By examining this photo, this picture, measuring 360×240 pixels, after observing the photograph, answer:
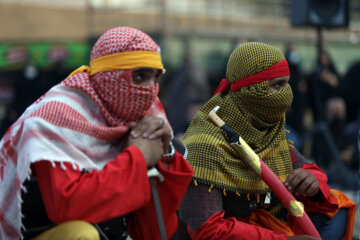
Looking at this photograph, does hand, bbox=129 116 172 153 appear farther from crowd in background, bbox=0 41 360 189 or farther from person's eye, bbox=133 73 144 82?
crowd in background, bbox=0 41 360 189

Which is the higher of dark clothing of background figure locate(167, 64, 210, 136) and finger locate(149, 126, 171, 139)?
finger locate(149, 126, 171, 139)

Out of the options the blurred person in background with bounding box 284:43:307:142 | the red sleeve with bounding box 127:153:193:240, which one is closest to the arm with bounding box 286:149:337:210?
the red sleeve with bounding box 127:153:193:240

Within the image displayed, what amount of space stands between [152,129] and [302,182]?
1.01m

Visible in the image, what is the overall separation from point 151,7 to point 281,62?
9.66 meters

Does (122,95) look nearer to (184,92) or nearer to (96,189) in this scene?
(96,189)

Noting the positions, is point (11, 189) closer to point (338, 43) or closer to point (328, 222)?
point (328, 222)

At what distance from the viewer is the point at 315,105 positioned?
902 centimetres

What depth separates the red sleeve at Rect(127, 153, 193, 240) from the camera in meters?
2.87

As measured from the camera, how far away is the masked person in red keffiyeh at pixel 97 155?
2.57 metres

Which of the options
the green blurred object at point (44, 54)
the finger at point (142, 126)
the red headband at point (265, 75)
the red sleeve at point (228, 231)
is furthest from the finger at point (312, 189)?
the green blurred object at point (44, 54)

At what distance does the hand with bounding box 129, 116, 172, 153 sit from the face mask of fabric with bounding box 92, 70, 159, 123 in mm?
75

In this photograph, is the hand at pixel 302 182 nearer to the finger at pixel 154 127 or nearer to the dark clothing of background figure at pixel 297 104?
the finger at pixel 154 127

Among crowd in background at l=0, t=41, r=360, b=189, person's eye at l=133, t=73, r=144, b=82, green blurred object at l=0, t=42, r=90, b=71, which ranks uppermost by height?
person's eye at l=133, t=73, r=144, b=82

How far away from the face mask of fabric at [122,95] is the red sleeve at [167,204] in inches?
11.3
